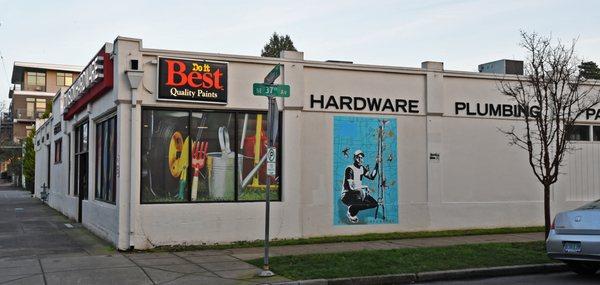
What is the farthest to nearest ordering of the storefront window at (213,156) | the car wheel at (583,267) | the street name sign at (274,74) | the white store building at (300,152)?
the storefront window at (213,156), the white store building at (300,152), the car wheel at (583,267), the street name sign at (274,74)

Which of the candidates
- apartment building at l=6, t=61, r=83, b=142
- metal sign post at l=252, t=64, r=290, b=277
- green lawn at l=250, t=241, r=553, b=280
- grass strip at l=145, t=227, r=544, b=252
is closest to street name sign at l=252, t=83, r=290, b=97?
metal sign post at l=252, t=64, r=290, b=277

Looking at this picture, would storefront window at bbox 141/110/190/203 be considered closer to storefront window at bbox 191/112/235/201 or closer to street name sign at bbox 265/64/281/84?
storefront window at bbox 191/112/235/201

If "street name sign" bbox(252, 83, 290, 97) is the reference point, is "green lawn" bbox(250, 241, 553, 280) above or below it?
below

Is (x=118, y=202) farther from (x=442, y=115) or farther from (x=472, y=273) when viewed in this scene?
(x=442, y=115)

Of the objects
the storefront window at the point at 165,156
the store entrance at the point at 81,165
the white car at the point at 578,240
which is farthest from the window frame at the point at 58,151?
the white car at the point at 578,240

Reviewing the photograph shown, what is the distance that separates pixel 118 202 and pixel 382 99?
688 centimetres

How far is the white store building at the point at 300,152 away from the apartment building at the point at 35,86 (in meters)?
61.0

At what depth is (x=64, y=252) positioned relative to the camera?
12.3m

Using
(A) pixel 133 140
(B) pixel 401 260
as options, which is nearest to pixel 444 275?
(B) pixel 401 260

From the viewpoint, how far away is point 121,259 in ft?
37.5

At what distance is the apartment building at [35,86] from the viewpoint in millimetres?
73688

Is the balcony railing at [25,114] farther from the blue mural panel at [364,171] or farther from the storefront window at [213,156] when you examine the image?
the blue mural panel at [364,171]

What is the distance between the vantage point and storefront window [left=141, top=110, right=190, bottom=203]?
13250 millimetres

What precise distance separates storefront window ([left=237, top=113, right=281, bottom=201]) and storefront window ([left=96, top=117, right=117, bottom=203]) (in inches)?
116
